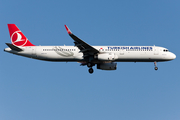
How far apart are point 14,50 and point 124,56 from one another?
1665 centimetres

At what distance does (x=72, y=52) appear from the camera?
44.9 m

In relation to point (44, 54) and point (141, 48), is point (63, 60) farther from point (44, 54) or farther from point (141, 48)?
point (141, 48)

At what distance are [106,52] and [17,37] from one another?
47.6 ft

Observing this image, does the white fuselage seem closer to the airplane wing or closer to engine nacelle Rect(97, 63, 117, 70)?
the airplane wing

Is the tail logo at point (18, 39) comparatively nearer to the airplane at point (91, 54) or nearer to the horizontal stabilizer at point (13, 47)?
the airplane at point (91, 54)

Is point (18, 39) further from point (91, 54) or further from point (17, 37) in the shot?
point (91, 54)

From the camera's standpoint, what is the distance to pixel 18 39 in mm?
47438

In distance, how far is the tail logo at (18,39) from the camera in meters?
47.1

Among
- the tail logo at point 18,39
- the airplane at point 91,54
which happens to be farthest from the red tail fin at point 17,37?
the airplane at point 91,54

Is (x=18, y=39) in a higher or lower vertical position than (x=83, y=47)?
higher

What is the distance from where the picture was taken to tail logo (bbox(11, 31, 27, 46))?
47131 millimetres

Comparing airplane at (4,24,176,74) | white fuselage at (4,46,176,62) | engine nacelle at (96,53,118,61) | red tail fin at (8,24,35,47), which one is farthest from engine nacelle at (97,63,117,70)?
red tail fin at (8,24,35,47)

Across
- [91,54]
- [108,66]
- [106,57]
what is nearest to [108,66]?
[108,66]

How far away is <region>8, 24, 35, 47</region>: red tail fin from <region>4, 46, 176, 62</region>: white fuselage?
1.83 m
